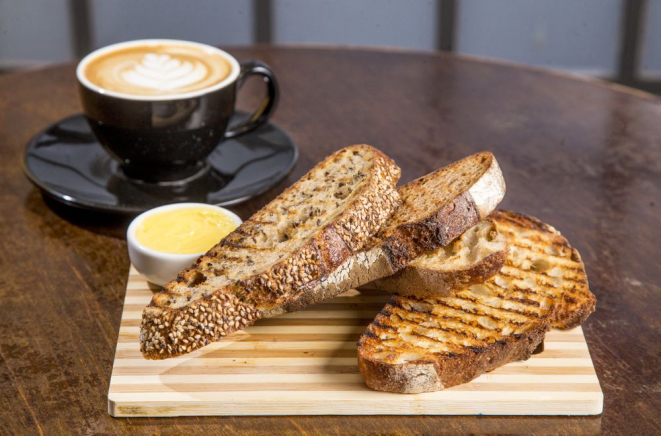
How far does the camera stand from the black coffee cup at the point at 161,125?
207cm

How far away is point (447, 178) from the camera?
186 centimetres

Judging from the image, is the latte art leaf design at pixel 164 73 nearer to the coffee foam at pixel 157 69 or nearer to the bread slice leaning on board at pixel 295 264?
the coffee foam at pixel 157 69

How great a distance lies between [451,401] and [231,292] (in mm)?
460

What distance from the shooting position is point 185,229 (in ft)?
6.02

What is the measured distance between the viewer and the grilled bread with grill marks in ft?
5.30

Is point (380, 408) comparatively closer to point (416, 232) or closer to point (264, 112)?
point (416, 232)

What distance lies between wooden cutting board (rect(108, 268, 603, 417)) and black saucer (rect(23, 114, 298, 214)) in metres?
0.49

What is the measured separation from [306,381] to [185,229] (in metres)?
0.52

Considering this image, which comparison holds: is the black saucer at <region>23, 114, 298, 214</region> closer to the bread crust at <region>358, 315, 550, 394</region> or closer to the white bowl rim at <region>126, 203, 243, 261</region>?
the white bowl rim at <region>126, 203, 243, 261</region>

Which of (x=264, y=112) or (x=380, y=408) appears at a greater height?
(x=264, y=112)

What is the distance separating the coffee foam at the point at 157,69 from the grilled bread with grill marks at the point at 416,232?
0.77 m

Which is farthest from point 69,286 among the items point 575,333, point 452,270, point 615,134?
point 615,134

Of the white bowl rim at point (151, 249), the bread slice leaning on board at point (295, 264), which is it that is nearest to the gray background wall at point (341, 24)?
the white bowl rim at point (151, 249)

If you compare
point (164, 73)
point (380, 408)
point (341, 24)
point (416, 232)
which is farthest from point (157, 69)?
point (341, 24)
